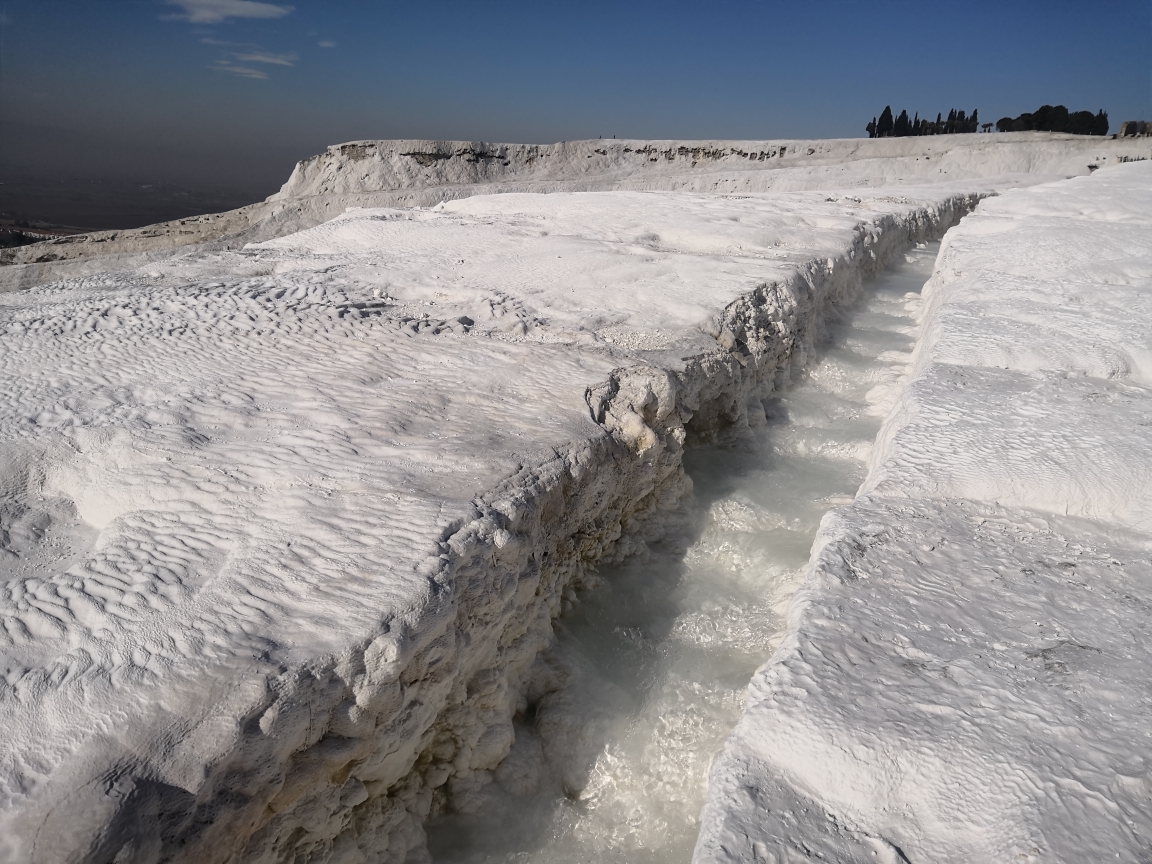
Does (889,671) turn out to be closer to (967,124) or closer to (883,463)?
(883,463)

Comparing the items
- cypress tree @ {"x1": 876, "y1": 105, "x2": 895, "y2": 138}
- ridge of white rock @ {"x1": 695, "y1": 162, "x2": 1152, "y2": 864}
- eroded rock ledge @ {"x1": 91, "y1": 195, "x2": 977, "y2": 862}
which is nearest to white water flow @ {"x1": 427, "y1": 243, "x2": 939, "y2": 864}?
eroded rock ledge @ {"x1": 91, "y1": 195, "x2": 977, "y2": 862}

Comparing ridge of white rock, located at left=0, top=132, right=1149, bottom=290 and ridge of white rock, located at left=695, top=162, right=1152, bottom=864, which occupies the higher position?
ridge of white rock, located at left=0, top=132, right=1149, bottom=290

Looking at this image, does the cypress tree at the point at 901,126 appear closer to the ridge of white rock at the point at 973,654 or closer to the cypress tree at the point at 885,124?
the cypress tree at the point at 885,124

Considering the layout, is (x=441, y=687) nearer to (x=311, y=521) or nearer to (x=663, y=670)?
(x=311, y=521)

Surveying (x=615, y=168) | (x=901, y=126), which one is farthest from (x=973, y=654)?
(x=901, y=126)

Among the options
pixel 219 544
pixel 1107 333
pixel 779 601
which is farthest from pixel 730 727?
pixel 1107 333

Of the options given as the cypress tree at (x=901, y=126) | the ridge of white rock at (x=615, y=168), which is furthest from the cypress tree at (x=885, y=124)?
the ridge of white rock at (x=615, y=168)

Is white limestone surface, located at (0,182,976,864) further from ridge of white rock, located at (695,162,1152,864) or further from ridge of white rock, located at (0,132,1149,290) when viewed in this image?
ridge of white rock, located at (0,132,1149,290)
